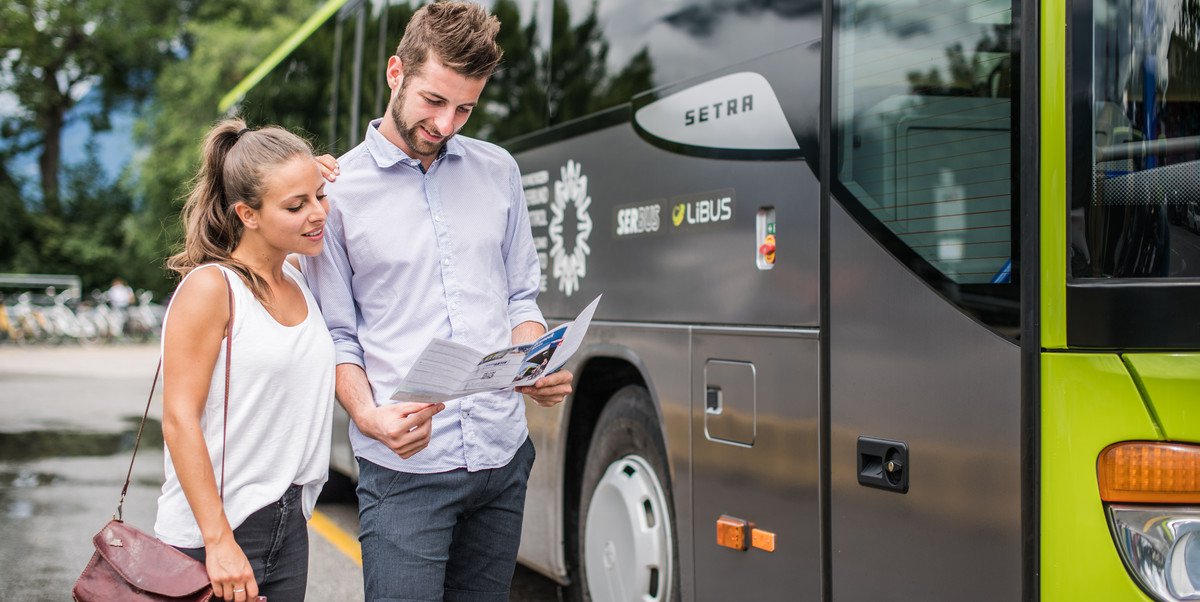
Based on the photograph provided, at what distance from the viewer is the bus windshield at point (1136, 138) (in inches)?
98.7

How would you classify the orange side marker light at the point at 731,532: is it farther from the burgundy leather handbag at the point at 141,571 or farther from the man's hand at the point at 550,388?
the burgundy leather handbag at the point at 141,571

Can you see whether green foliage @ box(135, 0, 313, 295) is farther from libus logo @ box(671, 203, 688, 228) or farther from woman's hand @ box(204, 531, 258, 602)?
woman's hand @ box(204, 531, 258, 602)

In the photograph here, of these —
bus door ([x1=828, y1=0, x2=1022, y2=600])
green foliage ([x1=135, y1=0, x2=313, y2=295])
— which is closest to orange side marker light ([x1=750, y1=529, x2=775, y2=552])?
bus door ([x1=828, y1=0, x2=1022, y2=600])

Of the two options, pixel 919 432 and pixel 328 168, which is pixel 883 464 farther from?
pixel 328 168

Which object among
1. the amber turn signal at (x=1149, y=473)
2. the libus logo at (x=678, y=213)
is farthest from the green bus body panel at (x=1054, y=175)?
the libus logo at (x=678, y=213)

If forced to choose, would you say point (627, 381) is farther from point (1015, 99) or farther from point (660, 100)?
point (1015, 99)

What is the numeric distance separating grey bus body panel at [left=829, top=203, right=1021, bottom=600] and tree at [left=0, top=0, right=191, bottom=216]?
116ft

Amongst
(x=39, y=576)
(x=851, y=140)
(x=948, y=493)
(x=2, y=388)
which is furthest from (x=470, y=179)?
(x=2, y=388)

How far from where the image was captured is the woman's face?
2412 millimetres

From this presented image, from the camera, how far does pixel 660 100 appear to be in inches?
164

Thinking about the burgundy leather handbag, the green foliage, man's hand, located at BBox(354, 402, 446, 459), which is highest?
the green foliage

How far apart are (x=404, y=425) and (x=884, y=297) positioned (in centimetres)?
130

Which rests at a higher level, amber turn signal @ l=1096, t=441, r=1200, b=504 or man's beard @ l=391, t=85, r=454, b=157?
man's beard @ l=391, t=85, r=454, b=157

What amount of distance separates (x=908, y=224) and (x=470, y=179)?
112cm
